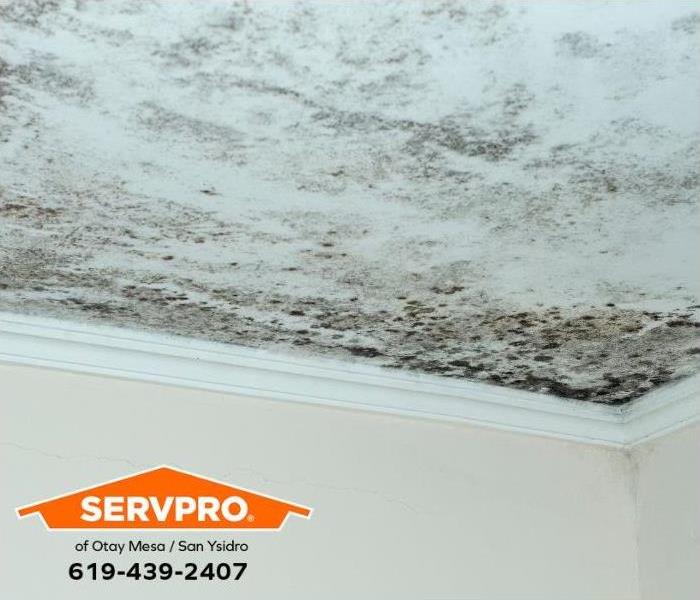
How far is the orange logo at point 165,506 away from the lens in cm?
282

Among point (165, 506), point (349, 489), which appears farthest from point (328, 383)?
point (165, 506)

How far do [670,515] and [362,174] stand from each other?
1831 millimetres

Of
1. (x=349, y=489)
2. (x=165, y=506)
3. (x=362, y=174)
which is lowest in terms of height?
(x=165, y=506)

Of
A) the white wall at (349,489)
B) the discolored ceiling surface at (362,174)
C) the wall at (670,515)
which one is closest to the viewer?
the discolored ceiling surface at (362,174)

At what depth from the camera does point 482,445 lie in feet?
11.0

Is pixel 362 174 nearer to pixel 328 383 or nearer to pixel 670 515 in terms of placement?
pixel 328 383

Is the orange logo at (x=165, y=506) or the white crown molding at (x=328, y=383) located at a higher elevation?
the white crown molding at (x=328, y=383)

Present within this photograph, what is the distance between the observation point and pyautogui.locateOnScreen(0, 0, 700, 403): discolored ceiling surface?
171cm

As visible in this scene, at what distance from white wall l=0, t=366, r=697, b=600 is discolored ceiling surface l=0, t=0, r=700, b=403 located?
10.3 inches

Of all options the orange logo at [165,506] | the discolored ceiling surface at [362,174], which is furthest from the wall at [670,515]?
the orange logo at [165,506]

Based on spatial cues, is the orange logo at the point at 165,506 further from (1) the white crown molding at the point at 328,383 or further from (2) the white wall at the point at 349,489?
(1) the white crown molding at the point at 328,383

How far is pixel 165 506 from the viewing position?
9.61 ft

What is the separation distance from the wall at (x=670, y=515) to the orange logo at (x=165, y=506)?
115cm

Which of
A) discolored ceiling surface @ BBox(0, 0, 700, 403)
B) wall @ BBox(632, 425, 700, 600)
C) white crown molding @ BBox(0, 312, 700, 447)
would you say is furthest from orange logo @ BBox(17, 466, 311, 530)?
wall @ BBox(632, 425, 700, 600)
